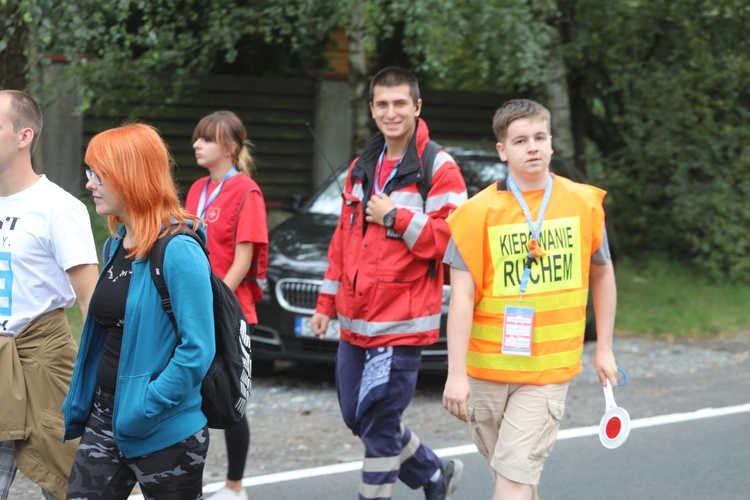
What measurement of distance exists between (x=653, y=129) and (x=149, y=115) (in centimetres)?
565

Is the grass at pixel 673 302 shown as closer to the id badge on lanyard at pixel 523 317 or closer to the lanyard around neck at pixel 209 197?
the lanyard around neck at pixel 209 197

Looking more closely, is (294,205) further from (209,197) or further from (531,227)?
(531,227)

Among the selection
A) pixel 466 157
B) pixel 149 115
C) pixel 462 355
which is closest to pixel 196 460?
pixel 462 355

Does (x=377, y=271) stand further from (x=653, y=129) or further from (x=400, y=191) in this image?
(x=653, y=129)

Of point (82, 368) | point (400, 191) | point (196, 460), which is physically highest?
point (400, 191)

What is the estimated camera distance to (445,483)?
17.4 ft

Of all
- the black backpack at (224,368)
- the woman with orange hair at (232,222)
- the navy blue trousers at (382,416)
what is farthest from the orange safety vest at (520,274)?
the woman with orange hair at (232,222)

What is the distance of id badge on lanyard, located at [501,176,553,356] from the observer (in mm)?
4152

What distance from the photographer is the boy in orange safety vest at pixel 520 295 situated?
414 centimetres

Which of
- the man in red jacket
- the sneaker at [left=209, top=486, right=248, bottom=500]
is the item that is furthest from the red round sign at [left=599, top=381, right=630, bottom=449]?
the sneaker at [left=209, top=486, right=248, bottom=500]

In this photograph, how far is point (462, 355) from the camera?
4105 millimetres

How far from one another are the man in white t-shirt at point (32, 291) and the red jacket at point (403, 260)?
51.8 inches

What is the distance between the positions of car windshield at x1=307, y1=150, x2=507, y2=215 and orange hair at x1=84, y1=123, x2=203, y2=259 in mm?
5225

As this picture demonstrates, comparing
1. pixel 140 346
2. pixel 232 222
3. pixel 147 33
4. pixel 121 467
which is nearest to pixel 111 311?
pixel 140 346
